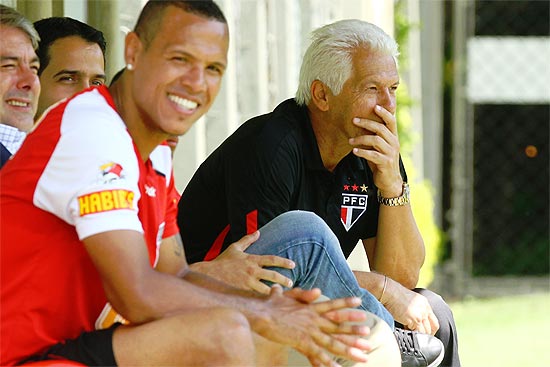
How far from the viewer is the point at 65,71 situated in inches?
135

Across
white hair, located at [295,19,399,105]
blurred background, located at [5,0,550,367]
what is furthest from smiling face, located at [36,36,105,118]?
blurred background, located at [5,0,550,367]

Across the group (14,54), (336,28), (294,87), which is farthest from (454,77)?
(14,54)

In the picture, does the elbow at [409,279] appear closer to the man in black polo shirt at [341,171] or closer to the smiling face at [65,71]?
the man in black polo shirt at [341,171]

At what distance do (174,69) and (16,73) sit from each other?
28.1 inches

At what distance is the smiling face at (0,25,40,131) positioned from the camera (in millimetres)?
2982

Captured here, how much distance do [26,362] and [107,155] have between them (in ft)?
1.57

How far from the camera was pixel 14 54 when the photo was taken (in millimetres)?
2986

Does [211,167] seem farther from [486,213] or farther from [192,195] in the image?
[486,213]

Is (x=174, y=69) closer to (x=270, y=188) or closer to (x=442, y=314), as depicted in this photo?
(x=270, y=188)

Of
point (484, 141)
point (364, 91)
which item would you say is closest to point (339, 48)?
point (364, 91)

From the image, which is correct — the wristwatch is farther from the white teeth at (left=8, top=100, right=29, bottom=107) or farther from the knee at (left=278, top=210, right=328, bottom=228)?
the white teeth at (left=8, top=100, right=29, bottom=107)

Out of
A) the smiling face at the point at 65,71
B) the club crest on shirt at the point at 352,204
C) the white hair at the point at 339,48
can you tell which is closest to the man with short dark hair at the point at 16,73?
the smiling face at the point at 65,71

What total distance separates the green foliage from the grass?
1.82 ft

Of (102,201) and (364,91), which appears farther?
(364,91)
